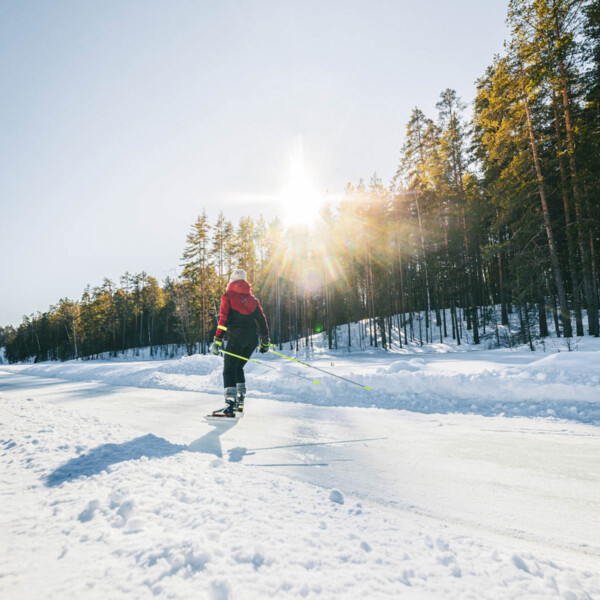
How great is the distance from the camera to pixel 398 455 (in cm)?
316

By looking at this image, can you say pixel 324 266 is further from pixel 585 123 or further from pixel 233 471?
pixel 233 471

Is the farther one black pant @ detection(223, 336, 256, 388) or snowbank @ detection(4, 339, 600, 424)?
black pant @ detection(223, 336, 256, 388)

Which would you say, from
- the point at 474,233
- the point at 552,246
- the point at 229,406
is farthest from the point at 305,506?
the point at 474,233

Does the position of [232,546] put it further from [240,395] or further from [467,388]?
[467,388]

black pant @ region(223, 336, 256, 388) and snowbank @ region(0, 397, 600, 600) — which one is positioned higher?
black pant @ region(223, 336, 256, 388)

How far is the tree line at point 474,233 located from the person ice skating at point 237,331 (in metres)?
15.0

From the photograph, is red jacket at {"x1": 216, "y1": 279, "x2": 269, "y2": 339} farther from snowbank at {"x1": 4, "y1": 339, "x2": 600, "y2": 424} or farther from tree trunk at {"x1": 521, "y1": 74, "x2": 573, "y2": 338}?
tree trunk at {"x1": 521, "y1": 74, "x2": 573, "y2": 338}

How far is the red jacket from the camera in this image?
5.49m

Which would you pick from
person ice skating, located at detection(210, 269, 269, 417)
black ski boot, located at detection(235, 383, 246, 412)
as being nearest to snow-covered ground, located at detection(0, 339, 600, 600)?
black ski boot, located at detection(235, 383, 246, 412)

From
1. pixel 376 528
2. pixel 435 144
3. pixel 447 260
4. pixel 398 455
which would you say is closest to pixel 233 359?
pixel 398 455

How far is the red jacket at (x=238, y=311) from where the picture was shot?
549 cm

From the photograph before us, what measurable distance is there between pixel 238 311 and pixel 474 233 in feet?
71.7

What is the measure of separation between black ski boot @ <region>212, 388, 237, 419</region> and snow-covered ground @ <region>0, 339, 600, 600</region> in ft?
0.88

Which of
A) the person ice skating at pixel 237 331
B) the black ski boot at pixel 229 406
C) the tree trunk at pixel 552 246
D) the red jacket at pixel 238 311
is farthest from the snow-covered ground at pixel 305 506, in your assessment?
the tree trunk at pixel 552 246
